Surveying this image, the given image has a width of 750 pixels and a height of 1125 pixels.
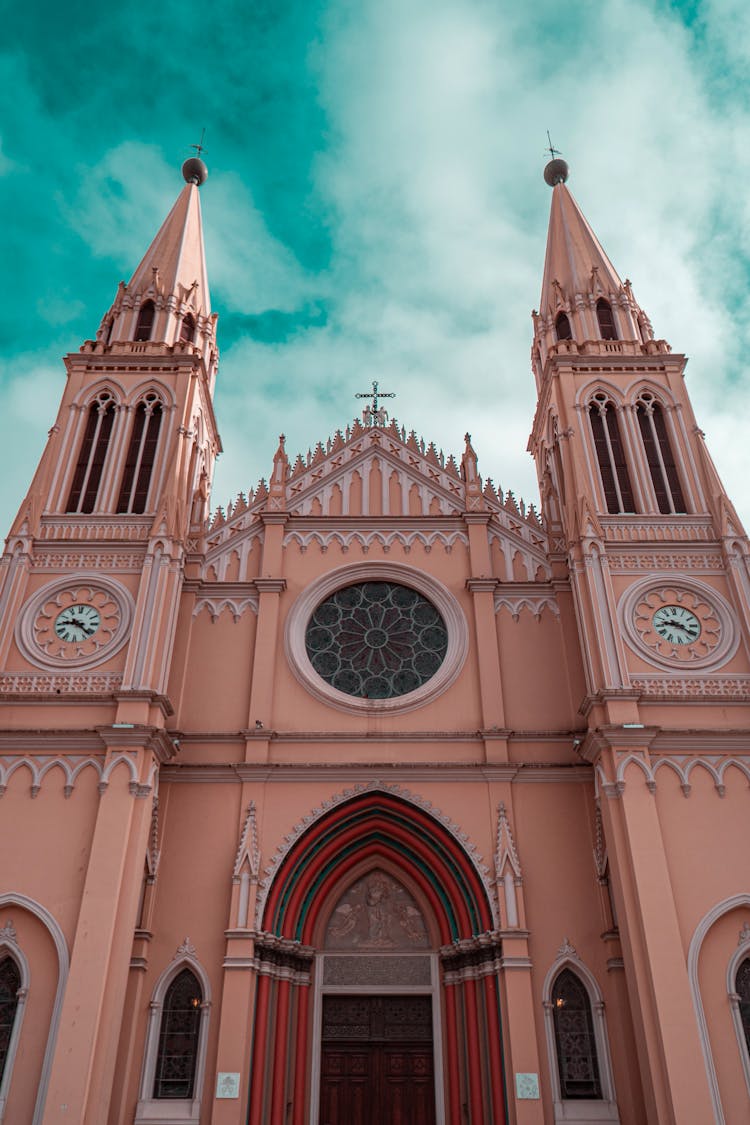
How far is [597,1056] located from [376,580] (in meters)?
9.86

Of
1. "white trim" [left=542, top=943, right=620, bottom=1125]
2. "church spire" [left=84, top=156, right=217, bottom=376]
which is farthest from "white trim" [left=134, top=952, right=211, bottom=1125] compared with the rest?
"church spire" [left=84, top=156, right=217, bottom=376]

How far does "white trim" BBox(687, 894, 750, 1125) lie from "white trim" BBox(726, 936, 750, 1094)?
1.56 feet

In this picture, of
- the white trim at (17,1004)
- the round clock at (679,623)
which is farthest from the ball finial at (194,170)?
the white trim at (17,1004)

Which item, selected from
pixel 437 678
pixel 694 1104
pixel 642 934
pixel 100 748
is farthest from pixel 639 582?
pixel 100 748

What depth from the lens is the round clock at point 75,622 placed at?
1692cm

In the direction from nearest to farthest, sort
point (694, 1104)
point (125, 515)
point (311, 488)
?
point (694, 1104)
point (125, 515)
point (311, 488)

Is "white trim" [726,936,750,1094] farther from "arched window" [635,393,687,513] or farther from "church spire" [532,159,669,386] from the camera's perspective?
"church spire" [532,159,669,386]

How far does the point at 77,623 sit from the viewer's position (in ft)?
57.2

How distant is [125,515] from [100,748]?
225 inches

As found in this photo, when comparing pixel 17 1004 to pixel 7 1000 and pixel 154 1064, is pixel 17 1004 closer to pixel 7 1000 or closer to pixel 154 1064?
pixel 7 1000

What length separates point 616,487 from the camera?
1978 cm

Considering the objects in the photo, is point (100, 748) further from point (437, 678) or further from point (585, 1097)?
point (585, 1097)

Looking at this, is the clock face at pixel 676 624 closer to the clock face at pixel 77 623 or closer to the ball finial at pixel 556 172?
the clock face at pixel 77 623

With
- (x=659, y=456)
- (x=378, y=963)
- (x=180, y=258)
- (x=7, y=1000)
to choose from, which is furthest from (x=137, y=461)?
(x=659, y=456)
